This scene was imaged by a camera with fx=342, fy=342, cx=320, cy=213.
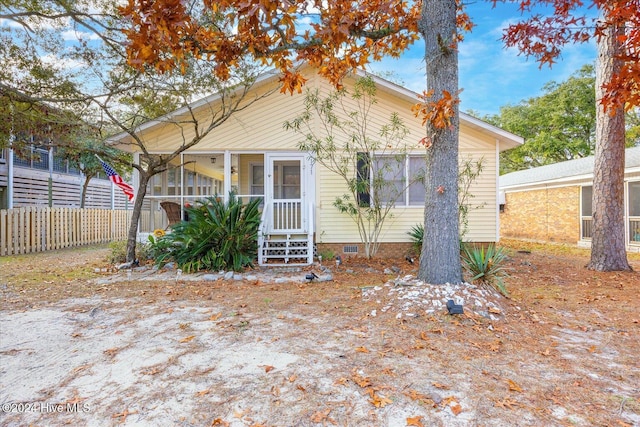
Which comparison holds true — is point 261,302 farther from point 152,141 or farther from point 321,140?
point 152,141

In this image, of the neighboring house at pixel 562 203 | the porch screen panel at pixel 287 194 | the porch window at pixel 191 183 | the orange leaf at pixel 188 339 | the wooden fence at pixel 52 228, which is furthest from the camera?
the porch window at pixel 191 183

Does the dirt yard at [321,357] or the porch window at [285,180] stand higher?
the porch window at [285,180]

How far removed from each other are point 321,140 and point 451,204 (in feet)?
16.8

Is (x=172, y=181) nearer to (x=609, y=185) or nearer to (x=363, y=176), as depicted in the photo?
(x=363, y=176)

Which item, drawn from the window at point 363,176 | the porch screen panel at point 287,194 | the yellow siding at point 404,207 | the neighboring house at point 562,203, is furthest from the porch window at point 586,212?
the porch screen panel at point 287,194

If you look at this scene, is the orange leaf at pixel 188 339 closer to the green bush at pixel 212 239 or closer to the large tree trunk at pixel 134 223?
the green bush at pixel 212 239

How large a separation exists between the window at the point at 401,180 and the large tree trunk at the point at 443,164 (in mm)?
4231

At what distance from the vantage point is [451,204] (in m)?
4.64

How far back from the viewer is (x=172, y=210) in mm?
9523

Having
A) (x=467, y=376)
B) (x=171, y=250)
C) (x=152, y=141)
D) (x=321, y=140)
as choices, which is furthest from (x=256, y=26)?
(x=152, y=141)

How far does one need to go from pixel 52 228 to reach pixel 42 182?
5879mm

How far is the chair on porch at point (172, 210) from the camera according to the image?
9461 millimetres

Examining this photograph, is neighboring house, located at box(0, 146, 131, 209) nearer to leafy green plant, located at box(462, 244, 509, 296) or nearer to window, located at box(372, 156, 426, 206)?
window, located at box(372, 156, 426, 206)

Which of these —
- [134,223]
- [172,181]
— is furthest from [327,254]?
[172,181]
